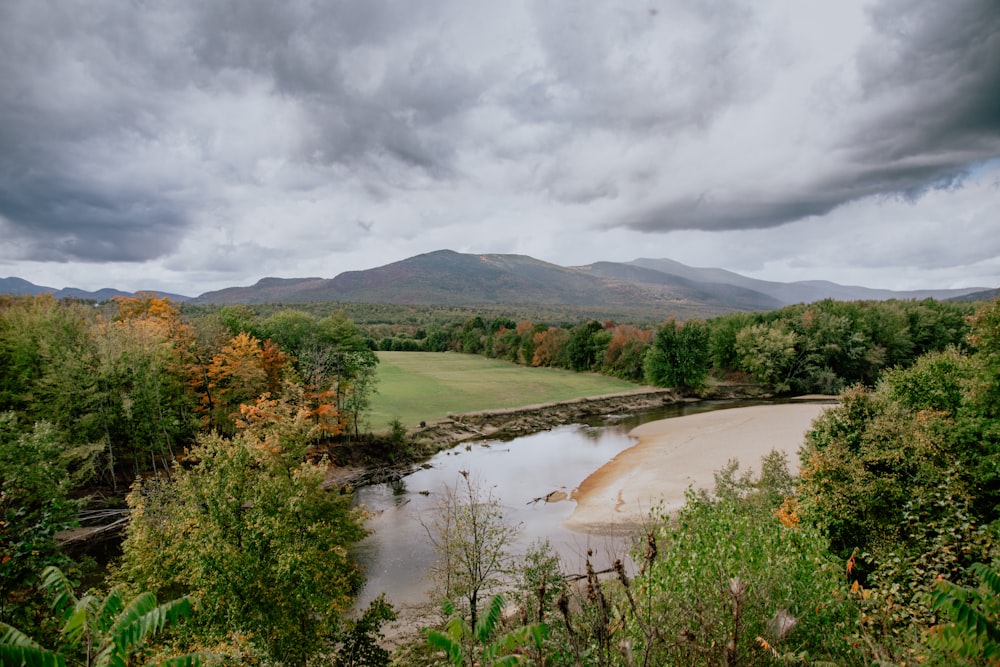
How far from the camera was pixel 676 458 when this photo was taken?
1687 inches

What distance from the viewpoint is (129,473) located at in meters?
34.6

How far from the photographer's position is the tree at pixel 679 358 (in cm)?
8200

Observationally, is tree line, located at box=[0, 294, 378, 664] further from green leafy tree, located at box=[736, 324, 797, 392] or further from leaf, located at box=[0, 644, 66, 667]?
green leafy tree, located at box=[736, 324, 797, 392]

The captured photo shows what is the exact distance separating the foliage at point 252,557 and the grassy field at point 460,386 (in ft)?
116

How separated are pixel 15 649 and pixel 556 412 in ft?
213

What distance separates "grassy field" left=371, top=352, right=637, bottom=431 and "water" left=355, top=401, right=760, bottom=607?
1068cm

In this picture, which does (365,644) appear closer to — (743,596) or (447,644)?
(447,644)

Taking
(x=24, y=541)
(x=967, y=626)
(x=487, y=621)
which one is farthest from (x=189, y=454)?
(x=967, y=626)

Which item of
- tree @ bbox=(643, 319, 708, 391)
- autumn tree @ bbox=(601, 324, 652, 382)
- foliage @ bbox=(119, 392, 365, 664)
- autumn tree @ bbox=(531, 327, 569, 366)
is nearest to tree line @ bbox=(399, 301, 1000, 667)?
foliage @ bbox=(119, 392, 365, 664)

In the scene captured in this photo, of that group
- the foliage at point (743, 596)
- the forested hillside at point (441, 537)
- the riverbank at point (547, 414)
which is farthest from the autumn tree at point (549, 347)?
the foliage at point (743, 596)

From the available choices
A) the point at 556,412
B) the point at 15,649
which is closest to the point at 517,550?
the point at 15,649

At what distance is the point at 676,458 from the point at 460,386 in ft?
139

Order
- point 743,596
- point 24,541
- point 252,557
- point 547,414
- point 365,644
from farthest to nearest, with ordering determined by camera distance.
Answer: point 547,414 → point 365,644 → point 252,557 → point 24,541 → point 743,596

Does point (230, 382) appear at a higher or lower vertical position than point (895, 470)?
higher
